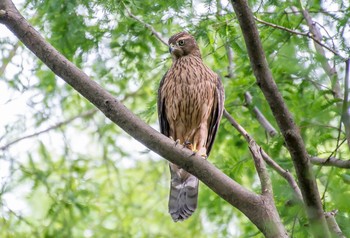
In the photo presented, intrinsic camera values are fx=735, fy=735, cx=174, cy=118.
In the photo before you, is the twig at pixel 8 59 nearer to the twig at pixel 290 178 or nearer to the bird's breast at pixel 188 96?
the bird's breast at pixel 188 96

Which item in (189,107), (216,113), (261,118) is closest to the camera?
(189,107)

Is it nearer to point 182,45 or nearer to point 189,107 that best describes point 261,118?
point 189,107

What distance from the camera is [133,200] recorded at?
32.2ft

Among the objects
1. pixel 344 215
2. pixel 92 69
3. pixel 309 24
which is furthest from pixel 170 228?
pixel 344 215

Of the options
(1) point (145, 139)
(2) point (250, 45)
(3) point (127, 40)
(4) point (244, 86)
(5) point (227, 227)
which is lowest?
(1) point (145, 139)

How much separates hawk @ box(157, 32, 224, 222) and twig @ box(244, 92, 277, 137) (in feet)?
1.23

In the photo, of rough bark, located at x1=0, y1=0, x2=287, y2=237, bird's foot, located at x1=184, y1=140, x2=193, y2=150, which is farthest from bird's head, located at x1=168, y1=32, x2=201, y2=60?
rough bark, located at x1=0, y1=0, x2=287, y2=237

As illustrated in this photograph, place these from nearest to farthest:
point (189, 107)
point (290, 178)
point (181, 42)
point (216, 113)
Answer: point (290, 178), point (189, 107), point (216, 113), point (181, 42)

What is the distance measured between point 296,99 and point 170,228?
3.37m

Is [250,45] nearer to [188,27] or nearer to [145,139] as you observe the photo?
[145,139]

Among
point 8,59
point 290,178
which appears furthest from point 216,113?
point 8,59

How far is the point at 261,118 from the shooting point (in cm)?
695

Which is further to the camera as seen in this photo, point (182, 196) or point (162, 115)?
point (162, 115)

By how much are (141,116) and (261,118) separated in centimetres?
123
